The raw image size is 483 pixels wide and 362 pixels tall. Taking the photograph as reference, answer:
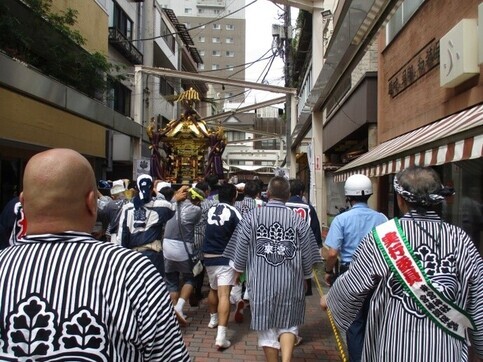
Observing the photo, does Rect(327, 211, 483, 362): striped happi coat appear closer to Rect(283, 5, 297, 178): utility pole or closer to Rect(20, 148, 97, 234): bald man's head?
Rect(20, 148, 97, 234): bald man's head

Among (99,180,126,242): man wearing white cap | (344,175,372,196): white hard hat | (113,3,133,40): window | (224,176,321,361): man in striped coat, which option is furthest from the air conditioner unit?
(113,3,133,40): window

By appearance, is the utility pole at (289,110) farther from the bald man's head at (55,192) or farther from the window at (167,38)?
the bald man's head at (55,192)

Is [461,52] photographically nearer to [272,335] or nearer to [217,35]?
[272,335]

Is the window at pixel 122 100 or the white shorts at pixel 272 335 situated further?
the window at pixel 122 100

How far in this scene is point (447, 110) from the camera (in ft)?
26.9

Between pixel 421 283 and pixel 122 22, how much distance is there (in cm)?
2174

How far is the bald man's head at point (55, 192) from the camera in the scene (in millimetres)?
1636

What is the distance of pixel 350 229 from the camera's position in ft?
14.1

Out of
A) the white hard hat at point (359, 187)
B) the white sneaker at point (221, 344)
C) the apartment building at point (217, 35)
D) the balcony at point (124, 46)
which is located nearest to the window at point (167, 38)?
the balcony at point (124, 46)

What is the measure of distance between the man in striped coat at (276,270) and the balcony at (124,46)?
17415 mm

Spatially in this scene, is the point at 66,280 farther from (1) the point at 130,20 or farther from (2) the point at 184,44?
(2) the point at 184,44

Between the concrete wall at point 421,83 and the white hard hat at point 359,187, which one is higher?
the concrete wall at point 421,83

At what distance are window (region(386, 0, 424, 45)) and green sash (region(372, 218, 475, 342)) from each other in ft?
27.3

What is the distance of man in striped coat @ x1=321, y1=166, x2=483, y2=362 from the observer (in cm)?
245
